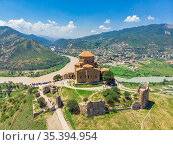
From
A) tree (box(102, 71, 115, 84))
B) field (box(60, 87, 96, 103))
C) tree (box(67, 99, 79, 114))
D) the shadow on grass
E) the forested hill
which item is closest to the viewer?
tree (box(67, 99, 79, 114))

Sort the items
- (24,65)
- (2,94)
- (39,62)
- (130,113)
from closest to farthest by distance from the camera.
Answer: (130,113) < (2,94) < (24,65) < (39,62)

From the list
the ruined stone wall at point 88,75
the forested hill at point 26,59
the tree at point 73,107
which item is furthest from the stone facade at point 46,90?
the forested hill at point 26,59

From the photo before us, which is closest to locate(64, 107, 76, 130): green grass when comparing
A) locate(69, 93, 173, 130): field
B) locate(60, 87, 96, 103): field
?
locate(69, 93, 173, 130): field

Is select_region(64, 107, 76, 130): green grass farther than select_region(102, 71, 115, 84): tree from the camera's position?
No

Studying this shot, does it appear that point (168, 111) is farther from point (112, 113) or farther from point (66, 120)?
point (66, 120)

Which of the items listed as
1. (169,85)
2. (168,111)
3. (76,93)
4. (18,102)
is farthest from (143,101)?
(169,85)

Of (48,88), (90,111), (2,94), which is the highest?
(48,88)

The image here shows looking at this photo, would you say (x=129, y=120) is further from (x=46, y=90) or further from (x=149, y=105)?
(x=46, y=90)

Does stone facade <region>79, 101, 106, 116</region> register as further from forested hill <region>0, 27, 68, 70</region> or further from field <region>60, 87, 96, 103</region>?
forested hill <region>0, 27, 68, 70</region>
